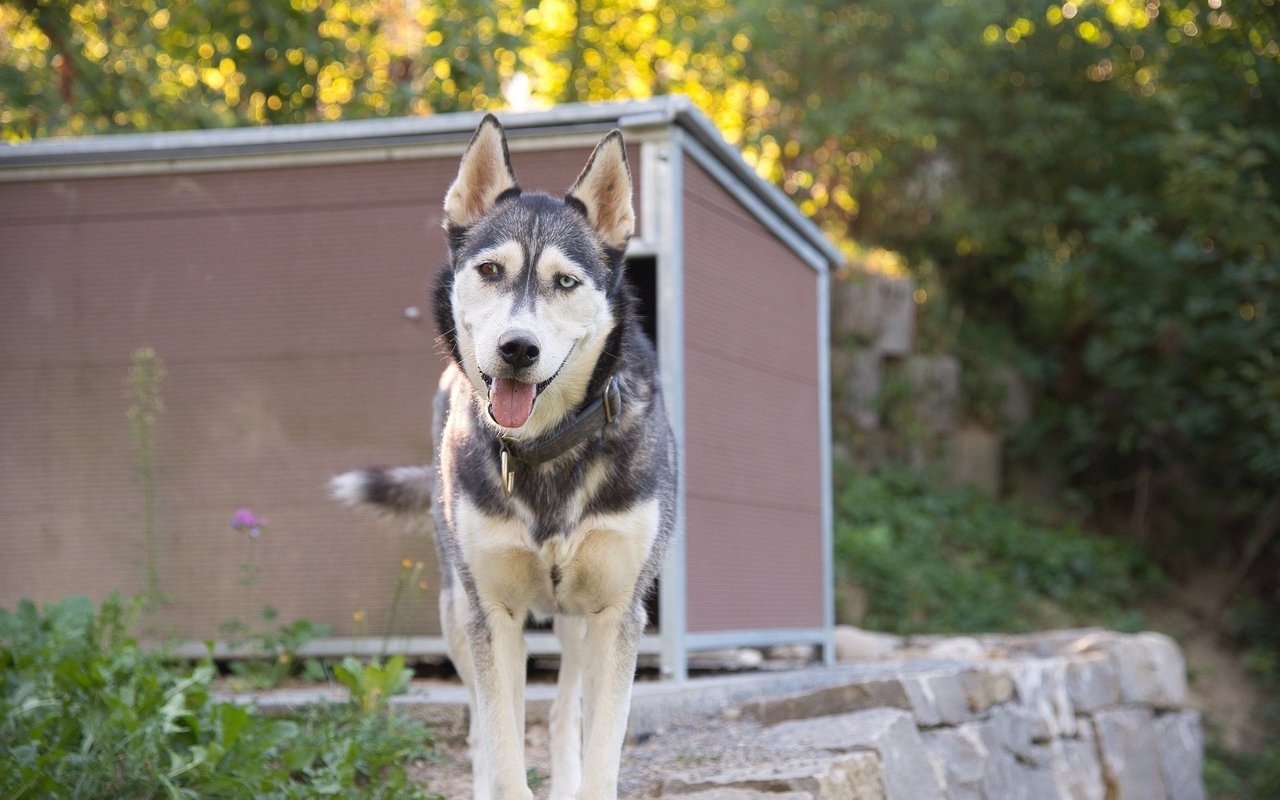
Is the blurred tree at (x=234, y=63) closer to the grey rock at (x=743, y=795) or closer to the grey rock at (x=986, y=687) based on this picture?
the grey rock at (x=986, y=687)

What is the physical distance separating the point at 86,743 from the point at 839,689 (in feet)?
9.13

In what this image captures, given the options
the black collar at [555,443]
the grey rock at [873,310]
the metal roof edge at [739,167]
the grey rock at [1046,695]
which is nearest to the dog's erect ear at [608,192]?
the black collar at [555,443]

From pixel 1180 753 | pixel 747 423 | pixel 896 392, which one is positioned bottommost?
pixel 1180 753

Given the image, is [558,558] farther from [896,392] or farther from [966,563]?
[896,392]

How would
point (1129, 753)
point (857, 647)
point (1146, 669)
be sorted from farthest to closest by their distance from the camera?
point (857, 647)
point (1146, 669)
point (1129, 753)

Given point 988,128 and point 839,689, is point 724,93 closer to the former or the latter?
point 988,128

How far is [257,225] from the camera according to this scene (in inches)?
247

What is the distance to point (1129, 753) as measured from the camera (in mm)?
8250

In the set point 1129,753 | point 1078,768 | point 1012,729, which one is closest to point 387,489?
point 1012,729

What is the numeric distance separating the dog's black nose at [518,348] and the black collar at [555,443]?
38 centimetres

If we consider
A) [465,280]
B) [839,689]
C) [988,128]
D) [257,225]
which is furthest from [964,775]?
[988,128]

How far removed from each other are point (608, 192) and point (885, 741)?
7.23 feet

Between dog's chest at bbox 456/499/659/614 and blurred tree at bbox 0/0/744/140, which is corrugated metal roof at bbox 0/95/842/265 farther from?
blurred tree at bbox 0/0/744/140

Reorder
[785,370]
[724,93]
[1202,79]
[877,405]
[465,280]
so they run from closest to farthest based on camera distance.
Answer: [465,280] < [785,370] < [1202,79] < [877,405] < [724,93]
